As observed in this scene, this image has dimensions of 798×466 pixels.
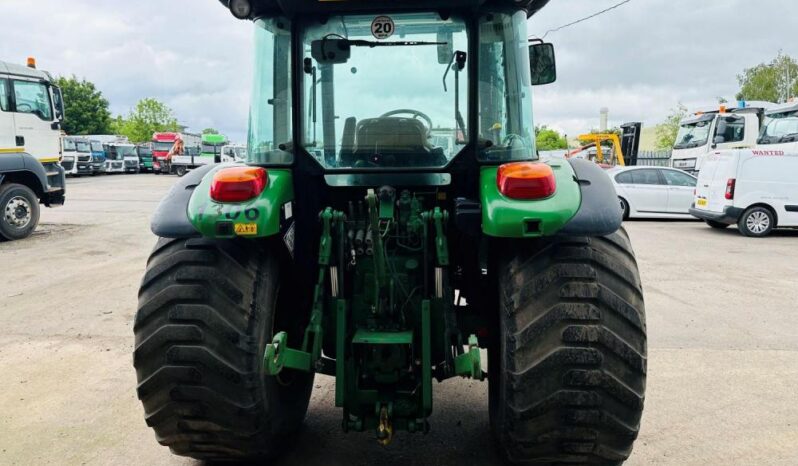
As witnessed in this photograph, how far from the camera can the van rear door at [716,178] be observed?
1251 centimetres

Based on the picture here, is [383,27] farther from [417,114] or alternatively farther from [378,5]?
[417,114]

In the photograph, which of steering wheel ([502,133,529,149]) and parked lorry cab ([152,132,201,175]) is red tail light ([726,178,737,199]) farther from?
parked lorry cab ([152,132,201,175])

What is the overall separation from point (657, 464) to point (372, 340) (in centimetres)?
174

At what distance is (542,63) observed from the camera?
3498 millimetres

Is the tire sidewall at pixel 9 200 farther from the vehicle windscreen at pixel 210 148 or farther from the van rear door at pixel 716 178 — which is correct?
the vehicle windscreen at pixel 210 148

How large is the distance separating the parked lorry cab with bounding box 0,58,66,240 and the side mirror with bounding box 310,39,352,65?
1098 centimetres

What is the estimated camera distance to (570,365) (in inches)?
93.7

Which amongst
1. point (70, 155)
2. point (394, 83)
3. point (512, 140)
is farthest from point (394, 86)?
point (70, 155)

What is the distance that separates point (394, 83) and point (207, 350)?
146 cm

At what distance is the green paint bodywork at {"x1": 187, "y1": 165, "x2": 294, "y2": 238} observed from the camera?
2625 millimetres

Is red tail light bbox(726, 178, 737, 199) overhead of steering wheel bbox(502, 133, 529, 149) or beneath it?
beneath

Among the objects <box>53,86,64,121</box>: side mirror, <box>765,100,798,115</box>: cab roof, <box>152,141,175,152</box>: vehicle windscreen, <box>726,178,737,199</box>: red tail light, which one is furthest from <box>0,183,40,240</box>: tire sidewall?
<box>152,141,175,152</box>: vehicle windscreen

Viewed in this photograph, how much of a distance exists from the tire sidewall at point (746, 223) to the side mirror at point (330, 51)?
12164mm

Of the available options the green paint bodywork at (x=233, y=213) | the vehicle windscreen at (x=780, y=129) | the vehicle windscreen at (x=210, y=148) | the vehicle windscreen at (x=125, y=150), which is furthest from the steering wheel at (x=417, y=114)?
the vehicle windscreen at (x=125, y=150)
